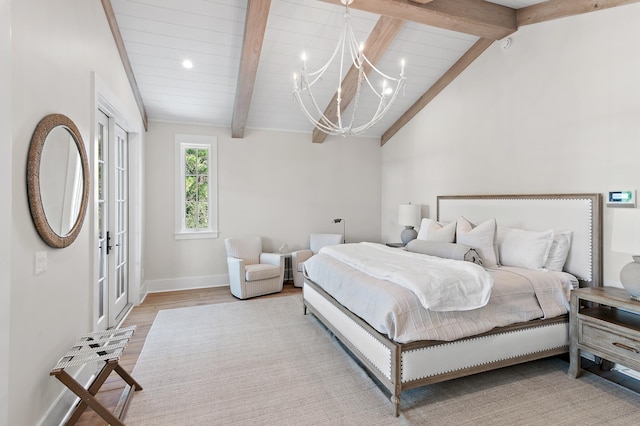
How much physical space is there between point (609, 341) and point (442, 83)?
138 inches

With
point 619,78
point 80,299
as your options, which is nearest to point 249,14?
point 80,299

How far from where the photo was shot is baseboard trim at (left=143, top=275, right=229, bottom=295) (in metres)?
4.99

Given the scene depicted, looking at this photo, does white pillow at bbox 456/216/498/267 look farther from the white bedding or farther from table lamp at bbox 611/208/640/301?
table lamp at bbox 611/208/640/301

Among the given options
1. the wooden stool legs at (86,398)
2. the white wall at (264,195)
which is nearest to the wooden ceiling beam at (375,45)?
the white wall at (264,195)

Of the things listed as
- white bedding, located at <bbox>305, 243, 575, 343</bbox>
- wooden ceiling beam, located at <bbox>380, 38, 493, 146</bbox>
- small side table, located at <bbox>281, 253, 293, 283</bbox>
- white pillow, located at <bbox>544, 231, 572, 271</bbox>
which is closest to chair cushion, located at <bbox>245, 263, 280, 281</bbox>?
small side table, located at <bbox>281, 253, 293, 283</bbox>

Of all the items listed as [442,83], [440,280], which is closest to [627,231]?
[440,280]

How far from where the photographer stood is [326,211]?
593cm

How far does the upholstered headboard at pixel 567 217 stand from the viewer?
9.25 ft

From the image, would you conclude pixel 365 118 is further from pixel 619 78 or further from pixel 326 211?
pixel 619 78

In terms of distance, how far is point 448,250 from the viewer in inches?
126

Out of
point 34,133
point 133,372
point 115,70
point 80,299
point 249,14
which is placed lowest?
point 133,372

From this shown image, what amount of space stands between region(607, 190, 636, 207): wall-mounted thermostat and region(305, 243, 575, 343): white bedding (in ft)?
2.28

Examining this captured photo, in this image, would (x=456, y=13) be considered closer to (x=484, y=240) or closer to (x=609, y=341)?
(x=484, y=240)

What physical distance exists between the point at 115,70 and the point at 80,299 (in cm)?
221
